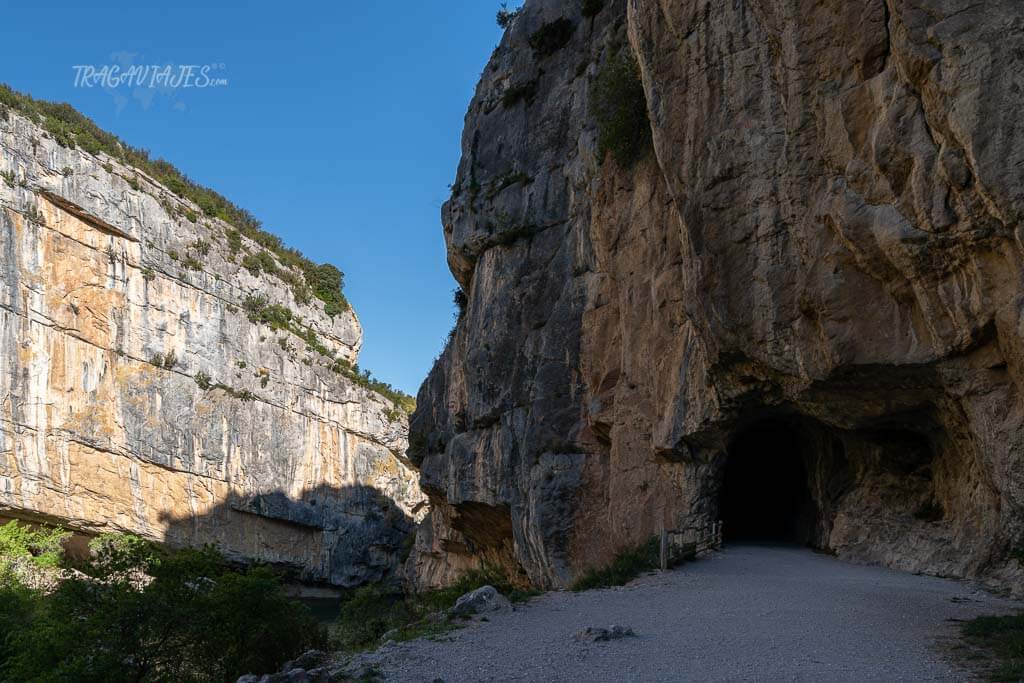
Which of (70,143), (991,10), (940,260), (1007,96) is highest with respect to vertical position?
(70,143)

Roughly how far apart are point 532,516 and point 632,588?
718cm

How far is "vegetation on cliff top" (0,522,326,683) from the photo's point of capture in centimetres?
1059

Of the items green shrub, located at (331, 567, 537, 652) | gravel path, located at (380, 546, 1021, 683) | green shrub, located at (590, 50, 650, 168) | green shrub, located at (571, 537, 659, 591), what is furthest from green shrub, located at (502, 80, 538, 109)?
gravel path, located at (380, 546, 1021, 683)

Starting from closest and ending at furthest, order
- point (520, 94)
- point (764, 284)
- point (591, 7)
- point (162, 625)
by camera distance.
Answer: point (162, 625) → point (764, 284) → point (591, 7) → point (520, 94)

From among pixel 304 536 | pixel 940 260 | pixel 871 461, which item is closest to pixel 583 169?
pixel 871 461

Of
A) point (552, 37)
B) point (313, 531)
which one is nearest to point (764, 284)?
point (552, 37)

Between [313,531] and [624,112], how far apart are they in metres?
38.2

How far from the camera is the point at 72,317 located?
40562 mm

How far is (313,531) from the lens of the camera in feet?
159

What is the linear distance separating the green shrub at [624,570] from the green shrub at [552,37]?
15.2 meters

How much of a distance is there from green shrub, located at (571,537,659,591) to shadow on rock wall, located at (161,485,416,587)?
31.1 meters

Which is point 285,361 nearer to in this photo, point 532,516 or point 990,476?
point 532,516

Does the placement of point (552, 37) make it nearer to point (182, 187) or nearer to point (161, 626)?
point (161, 626)

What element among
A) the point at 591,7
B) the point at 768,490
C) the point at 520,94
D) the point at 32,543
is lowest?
the point at 32,543
